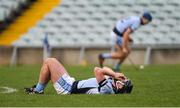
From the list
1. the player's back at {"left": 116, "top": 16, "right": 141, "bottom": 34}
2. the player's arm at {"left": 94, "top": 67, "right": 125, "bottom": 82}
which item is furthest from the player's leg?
the player's back at {"left": 116, "top": 16, "right": 141, "bottom": 34}

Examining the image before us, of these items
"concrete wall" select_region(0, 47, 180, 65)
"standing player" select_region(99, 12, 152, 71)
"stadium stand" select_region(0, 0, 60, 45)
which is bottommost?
"concrete wall" select_region(0, 47, 180, 65)

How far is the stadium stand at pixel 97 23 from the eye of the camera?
2875cm

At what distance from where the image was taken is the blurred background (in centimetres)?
2759

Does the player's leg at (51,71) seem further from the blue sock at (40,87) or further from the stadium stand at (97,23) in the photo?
the stadium stand at (97,23)

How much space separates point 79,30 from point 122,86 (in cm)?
1673

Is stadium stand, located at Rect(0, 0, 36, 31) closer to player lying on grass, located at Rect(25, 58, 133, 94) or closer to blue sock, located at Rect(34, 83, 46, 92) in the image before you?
blue sock, located at Rect(34, 83, 46, 92)

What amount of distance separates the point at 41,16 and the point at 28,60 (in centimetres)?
293

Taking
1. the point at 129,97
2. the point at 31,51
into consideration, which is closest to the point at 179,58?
the point at 31,51

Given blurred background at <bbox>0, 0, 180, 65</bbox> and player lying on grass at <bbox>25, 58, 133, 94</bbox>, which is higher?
player lying on grass at <bbox>25, 58, 133, 94</bbox>

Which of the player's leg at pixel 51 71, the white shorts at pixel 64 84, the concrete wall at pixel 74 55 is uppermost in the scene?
the player's leg at pixel 51 71

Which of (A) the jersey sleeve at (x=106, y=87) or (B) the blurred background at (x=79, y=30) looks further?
(B) the blurred background at (x=79, y=30)

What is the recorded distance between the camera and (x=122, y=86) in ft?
43.1

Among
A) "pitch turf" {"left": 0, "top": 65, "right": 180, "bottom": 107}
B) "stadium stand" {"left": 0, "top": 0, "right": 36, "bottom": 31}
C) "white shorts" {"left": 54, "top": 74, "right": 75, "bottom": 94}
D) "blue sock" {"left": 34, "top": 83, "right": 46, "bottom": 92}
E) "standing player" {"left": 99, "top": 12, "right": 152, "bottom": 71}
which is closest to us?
"pitch turf" {"left": 0, "top": 65, "right": 180, "bottom": 107}

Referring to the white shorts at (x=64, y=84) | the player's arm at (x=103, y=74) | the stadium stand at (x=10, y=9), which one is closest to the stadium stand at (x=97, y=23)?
the stadium stand at (x=10, y=9)
